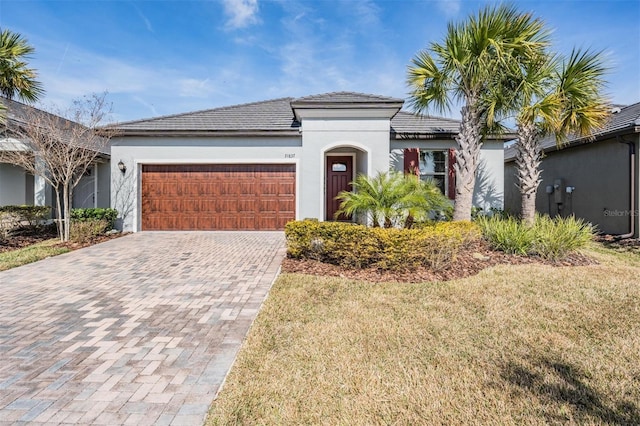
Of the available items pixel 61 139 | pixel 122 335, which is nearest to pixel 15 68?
pixel 61 139

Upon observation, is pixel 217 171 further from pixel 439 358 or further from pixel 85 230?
pixel 439 358

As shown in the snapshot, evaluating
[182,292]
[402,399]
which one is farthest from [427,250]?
[182,292]

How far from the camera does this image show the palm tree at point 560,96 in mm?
8445

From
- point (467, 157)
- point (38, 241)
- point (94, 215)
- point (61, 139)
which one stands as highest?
point (61, 139)

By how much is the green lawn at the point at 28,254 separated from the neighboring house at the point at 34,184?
396 centimetres

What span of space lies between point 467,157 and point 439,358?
6913 millimetres

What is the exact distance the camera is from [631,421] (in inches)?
95.4

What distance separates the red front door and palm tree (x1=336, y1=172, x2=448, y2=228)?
5.80 m

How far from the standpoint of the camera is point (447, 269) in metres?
6.65

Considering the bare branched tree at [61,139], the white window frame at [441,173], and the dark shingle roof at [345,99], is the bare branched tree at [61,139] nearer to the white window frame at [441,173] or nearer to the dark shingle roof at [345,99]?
the dark shingle roof at [345,99]

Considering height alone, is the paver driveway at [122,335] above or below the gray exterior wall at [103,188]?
below

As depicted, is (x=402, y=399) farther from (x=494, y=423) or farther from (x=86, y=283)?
(x=86, y=283)

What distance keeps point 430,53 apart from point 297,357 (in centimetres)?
895

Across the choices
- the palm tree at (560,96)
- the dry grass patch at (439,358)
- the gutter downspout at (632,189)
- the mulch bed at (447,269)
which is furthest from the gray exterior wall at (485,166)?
the dry grass patch at (439,358)
